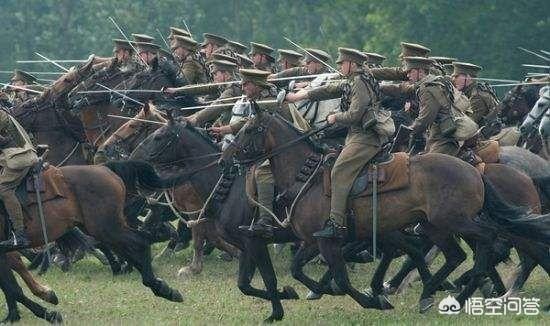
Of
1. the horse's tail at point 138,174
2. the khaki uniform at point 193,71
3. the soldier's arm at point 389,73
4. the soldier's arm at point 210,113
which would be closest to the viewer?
the horse's tail at point 138,174

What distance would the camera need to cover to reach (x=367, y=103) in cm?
1656

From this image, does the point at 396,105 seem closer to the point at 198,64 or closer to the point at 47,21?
the point at 198,64

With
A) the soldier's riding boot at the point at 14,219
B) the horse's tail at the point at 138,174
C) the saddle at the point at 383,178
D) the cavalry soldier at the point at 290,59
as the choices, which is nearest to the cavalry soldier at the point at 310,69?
the cavalry soldier at the point at 290,59

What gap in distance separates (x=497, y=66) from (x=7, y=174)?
30.9 meters

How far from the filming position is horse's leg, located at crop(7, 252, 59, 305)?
17.4m

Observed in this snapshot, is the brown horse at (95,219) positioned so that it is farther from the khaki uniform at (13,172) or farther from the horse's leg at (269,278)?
the horse's leg at (269,278)

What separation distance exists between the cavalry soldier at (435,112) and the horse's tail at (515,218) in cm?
109

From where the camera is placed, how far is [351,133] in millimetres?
16766

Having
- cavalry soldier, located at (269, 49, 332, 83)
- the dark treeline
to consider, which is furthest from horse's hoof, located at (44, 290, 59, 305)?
the dark treeline

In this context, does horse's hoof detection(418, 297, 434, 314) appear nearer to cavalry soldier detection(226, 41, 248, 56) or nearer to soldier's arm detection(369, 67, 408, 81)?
soldier's arm detection(369, 67, 408, 81)

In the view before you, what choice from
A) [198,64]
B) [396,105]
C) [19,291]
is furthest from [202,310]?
[198,64]

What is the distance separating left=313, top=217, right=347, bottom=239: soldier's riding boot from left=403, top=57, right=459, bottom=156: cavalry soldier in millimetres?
1692

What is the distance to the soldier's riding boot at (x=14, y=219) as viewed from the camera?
16.8 m

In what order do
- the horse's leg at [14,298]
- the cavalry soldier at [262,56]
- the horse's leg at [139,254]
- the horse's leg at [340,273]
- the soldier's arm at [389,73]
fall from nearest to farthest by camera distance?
the horse's leg at [340,273] < the horse's leg at [14,298] < the horse's leg at [139,254] < the soldier's arm at [389,73] < the cavalry soldier at [262,56]
